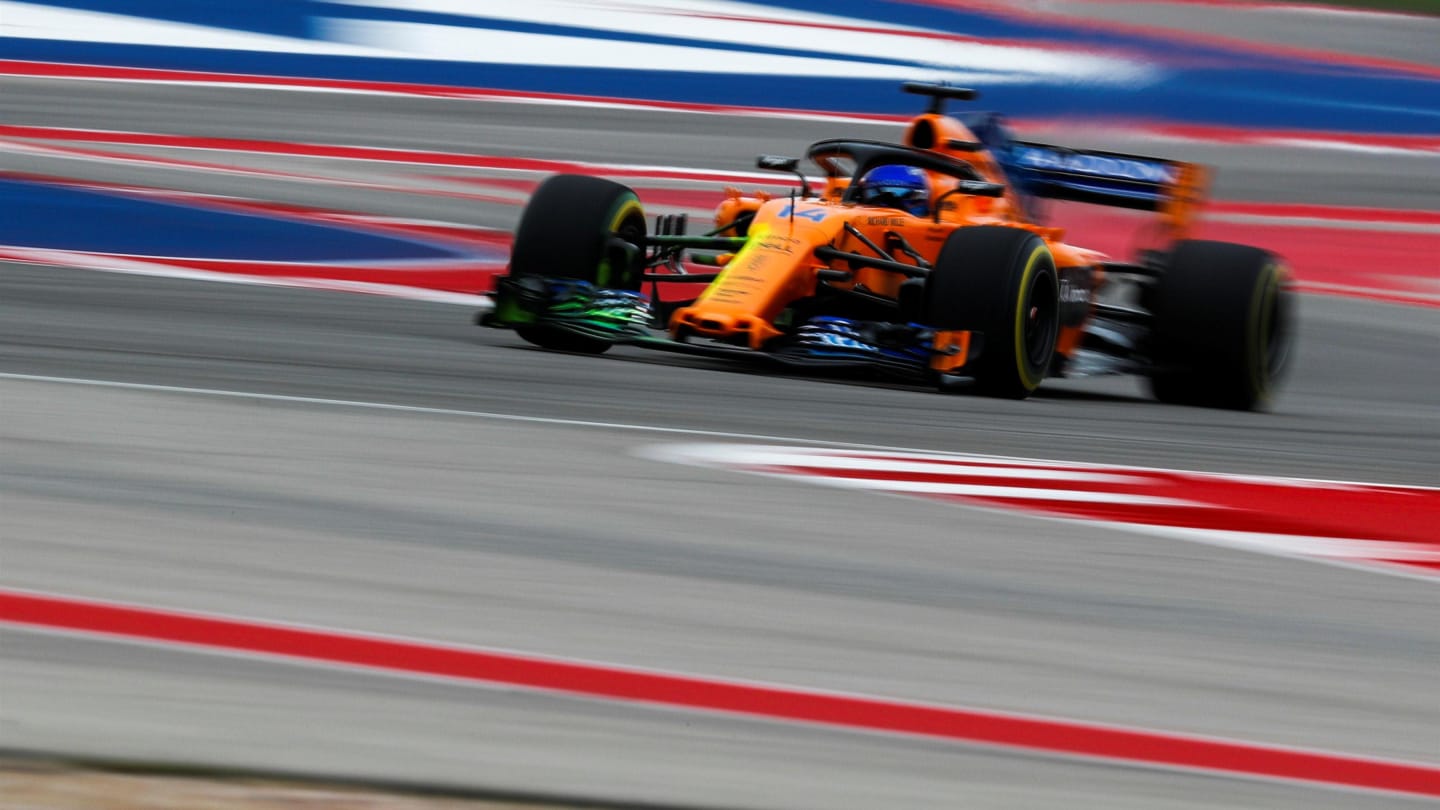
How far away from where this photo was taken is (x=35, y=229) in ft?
38.2

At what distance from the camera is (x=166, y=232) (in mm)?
12016

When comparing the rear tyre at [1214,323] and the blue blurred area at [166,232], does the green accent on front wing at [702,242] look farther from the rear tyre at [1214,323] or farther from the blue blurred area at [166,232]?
the blue blurred area at [166,232]

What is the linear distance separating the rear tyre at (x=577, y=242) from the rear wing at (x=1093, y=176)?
5.89 ft

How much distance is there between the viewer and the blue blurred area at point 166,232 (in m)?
11.5

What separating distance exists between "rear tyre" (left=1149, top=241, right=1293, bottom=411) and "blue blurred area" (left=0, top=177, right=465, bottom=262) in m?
4.84

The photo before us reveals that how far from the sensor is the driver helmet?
29.6ft

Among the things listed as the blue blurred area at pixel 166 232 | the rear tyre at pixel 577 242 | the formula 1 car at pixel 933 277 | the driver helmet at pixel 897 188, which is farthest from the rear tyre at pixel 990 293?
the blue blurred area at pixel 166 232

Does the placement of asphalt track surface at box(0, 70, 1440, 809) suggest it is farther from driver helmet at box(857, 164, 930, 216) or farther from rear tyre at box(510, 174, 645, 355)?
driver helmet at box(857, 164, 930, 216)

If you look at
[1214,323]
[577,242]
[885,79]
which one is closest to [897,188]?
[577,242]

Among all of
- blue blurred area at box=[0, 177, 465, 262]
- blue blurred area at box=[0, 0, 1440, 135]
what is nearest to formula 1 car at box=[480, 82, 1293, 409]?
blue blurred area at box=[0, 177, 465, 262]

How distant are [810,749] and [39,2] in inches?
817

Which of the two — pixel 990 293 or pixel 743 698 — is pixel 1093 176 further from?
pixel 743 698

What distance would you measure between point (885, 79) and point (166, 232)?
37.9 ft

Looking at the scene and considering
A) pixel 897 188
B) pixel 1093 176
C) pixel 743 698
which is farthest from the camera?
pixel 1093 176
